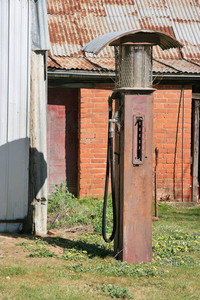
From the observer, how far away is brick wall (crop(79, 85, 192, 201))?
10.9 metres

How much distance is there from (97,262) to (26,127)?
95.7 inches

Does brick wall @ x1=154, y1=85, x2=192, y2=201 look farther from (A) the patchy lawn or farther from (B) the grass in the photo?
(A) the patchy lawn

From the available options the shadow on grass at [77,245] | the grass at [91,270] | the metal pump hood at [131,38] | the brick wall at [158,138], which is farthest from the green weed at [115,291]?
the brick wall at [158,138]

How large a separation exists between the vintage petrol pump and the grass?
1.20 feet

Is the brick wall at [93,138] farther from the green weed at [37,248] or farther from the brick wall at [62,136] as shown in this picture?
the green weed at [37,248]

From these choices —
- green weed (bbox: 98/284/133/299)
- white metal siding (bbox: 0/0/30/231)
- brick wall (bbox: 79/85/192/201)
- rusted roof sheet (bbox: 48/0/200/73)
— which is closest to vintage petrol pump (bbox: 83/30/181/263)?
green weed (bbox: 98/284/133/299)

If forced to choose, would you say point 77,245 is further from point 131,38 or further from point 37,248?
point 131,38

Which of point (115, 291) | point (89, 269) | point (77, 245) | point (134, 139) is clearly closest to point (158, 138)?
point (77, 245)

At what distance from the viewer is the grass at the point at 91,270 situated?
5.37 metres

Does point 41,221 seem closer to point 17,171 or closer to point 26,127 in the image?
point 17,171

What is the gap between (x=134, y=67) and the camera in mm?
6258

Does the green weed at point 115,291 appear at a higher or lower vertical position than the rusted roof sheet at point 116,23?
lower

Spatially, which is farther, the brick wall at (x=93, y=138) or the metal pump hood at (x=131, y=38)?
the brick wall at (x=93, y=138)

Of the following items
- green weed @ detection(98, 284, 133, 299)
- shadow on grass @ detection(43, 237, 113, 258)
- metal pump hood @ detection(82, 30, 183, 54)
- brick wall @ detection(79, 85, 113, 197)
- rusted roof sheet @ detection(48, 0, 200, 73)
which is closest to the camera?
green weed @ detection(98, 284, 133, 299)
